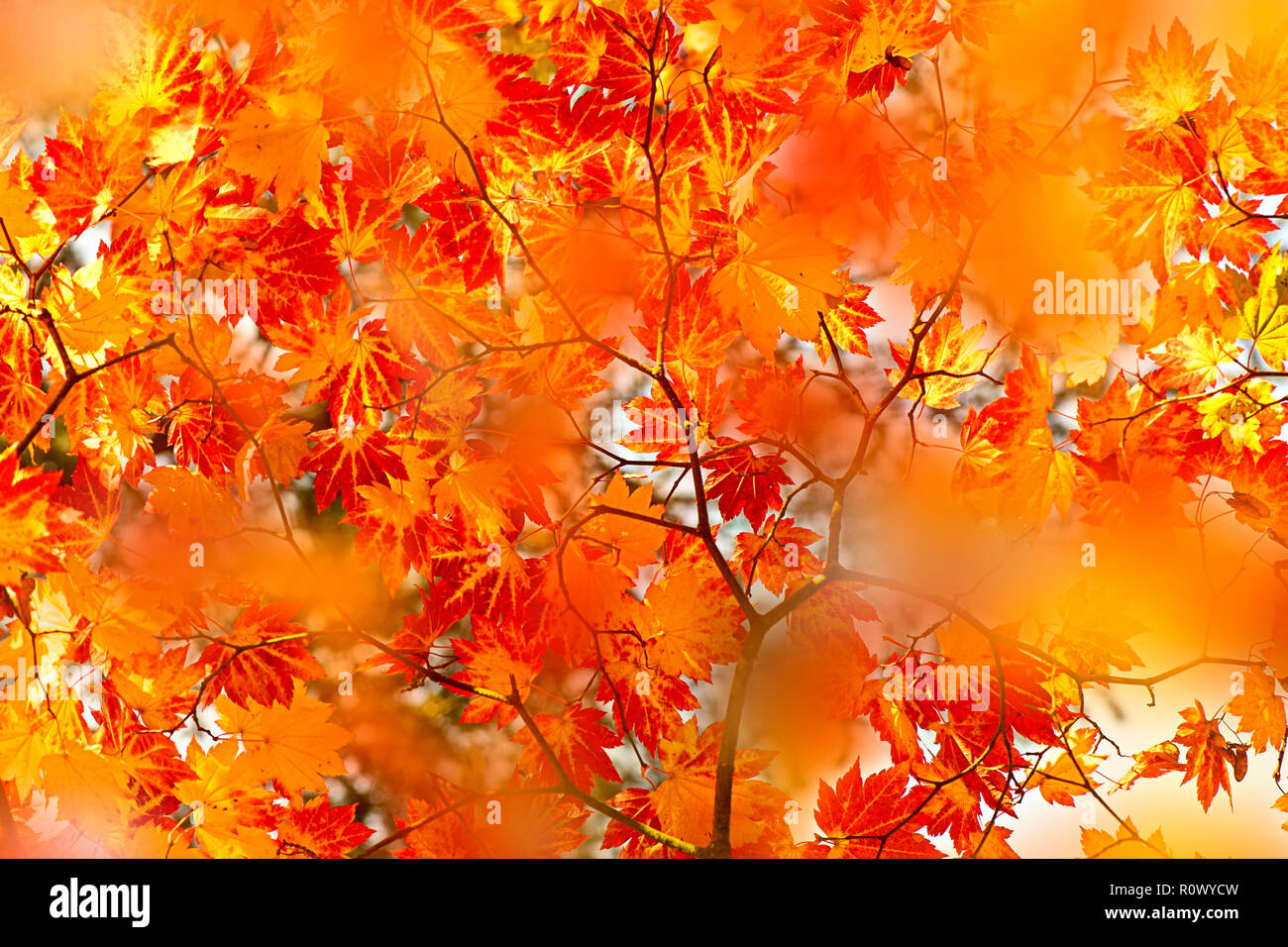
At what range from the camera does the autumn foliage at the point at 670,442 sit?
0.72 metres

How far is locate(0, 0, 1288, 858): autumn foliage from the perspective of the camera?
715mm

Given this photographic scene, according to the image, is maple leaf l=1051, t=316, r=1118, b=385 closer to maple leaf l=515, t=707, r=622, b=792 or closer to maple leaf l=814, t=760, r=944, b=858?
maple leaf l=814, t=760, r=944, b=858

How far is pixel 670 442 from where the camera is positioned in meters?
0.74

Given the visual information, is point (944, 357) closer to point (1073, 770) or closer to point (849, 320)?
point (849, 320)

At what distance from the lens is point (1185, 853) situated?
747 millimetres

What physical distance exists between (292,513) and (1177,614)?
2.83ft

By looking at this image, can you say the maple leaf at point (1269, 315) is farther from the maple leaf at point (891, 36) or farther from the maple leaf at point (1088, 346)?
the maple leaf at point (891, 36)

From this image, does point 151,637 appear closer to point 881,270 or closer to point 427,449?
point 427,449

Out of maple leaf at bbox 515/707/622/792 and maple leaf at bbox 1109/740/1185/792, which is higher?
maple leaf at bbox 515/707/622/792

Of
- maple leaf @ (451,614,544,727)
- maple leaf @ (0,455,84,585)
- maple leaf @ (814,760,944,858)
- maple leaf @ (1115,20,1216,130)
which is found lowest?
maple leaf @ (814,760,944,858)

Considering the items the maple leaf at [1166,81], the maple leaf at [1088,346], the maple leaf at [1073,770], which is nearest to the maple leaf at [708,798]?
the maple leaf at [1073,770]

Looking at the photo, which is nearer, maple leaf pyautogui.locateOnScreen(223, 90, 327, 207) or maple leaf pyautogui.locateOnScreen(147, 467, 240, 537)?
maple leaf pyautogui.locateOnScreen(223, 90, 327, 207)

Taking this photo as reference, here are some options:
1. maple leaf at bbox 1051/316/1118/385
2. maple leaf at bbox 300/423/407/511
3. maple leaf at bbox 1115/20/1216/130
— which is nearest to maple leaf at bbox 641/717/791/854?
maple leaf at bbox 300/423/407/511

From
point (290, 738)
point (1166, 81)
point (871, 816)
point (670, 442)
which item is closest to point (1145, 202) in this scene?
point (1166, 81)
